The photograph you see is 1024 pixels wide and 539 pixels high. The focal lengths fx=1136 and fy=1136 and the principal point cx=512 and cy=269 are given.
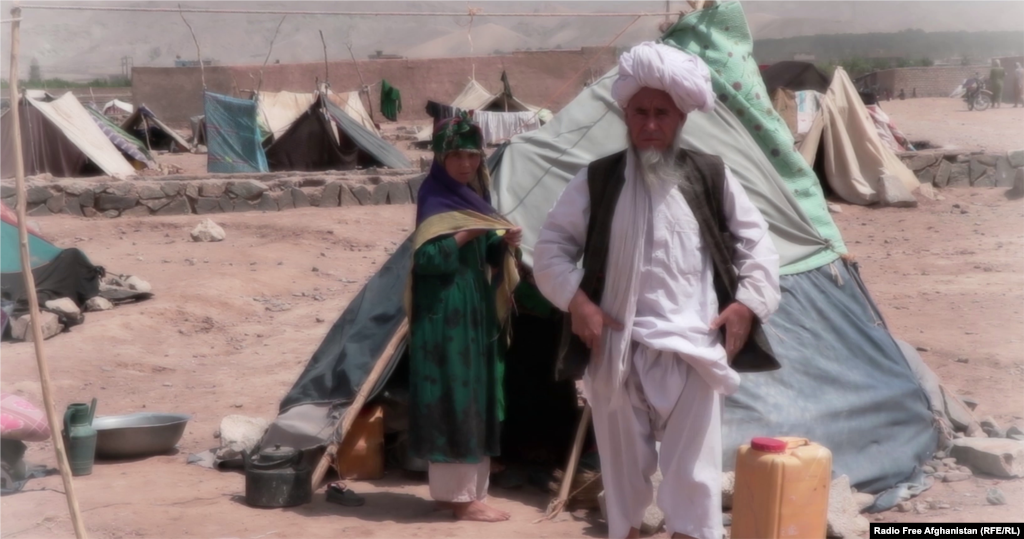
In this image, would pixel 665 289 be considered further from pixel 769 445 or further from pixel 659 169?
pixel 769 445

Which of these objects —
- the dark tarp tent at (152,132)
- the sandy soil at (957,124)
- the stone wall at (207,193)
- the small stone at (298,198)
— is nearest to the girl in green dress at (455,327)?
the stone wall at (207,193)

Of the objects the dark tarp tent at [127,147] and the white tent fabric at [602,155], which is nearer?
the white tent fabric at [602,155]

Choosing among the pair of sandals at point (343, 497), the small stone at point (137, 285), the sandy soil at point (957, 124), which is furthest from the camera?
the sandy soil at point (957, 124)

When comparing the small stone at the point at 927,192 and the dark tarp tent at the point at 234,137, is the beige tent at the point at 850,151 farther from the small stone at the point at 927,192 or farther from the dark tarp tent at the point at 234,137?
the dark tarp tent at the point at 234,137

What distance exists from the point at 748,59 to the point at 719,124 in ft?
1.22

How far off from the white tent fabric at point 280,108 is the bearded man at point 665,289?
56.5 feet

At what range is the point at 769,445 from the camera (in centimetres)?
304

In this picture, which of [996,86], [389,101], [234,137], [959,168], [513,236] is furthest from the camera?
[996,86]

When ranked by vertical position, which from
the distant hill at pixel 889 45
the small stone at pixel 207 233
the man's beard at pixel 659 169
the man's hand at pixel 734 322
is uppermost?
the distant hill at pixel 889 45

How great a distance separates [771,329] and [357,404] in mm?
1605

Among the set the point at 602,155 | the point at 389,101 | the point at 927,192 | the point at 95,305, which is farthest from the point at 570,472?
the point at 389,101

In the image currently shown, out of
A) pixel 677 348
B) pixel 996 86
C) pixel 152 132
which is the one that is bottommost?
pixel 677 348

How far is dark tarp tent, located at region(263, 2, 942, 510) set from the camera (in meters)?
4.21

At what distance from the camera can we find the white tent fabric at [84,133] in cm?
1501
